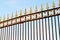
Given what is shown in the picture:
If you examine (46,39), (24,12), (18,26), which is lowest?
(46,39)

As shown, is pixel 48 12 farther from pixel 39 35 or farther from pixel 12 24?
pixel 12 24

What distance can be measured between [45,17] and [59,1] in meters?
0.93

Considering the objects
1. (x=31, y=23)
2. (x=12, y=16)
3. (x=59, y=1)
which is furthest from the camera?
(x=12, y=16)

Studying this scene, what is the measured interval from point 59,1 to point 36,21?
139cm

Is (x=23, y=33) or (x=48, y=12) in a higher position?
(x=48, y=12)

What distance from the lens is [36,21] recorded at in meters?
9.65

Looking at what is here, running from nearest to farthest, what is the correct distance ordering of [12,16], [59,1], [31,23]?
[59,1], [31,23], [12,16]

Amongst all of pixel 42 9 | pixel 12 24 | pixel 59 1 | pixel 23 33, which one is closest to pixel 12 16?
pixel 12 24

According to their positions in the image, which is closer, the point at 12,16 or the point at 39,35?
the point at 39,35

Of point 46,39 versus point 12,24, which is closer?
point 46,39

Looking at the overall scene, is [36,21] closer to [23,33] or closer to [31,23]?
[31,23]

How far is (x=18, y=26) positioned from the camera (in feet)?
33.7

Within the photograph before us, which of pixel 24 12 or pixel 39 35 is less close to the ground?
pixel 24 12

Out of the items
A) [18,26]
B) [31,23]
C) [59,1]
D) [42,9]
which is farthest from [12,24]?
[59,1]
